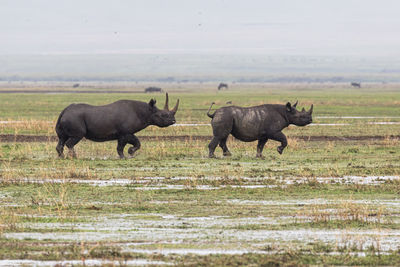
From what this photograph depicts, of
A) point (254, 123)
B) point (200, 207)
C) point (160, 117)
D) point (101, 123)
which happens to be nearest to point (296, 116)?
point (254, 123)

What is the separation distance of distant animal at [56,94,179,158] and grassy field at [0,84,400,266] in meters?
0.58

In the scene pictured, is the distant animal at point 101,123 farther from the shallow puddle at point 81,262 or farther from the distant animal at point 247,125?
the shallow puddle at point 81,262

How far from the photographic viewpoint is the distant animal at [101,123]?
24594 mm

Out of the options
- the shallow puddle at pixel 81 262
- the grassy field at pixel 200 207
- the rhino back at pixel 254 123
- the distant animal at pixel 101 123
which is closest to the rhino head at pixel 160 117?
the distant animal at pixel 101 123

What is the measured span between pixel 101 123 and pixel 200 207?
9.78 meters

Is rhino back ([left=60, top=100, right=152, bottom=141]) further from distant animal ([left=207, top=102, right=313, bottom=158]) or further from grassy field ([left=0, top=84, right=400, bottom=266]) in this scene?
distant animal ([left=207, top=102, right=313, bottom=158])

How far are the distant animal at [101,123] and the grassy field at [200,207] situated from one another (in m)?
0.58

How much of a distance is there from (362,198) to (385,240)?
14.7 ft

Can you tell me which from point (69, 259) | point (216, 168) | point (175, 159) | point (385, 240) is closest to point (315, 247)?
point (385, 240)

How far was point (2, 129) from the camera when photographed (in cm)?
3759

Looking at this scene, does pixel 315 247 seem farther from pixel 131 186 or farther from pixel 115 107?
pixel 115 107

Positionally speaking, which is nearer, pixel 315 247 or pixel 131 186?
pixel 315 247

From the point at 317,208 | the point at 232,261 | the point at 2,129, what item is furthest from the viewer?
the point at 2,129

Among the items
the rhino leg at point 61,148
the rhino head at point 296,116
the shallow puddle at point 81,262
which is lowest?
the rhino leg at point 61,148
